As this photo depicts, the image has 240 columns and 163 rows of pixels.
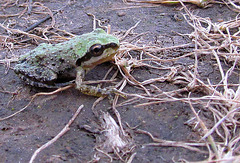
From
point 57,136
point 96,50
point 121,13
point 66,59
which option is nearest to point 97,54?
point 96,50

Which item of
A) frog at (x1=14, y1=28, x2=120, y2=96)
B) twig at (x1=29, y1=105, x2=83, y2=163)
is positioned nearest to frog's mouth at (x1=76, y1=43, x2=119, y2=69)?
frog at (x1=14, y1=28, x2=120, y2=96)

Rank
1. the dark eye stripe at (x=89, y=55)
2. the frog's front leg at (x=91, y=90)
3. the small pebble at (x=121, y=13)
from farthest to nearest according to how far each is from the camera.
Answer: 1. the small pebble at (x=121, y=13)
2. the dark eye stripe at (x=89, y=55)
3. the frog's front leg at (x=91, y=90)

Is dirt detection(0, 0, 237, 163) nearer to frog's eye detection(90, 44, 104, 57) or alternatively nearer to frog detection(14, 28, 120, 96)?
frog detection(14, 28, 120, 96)

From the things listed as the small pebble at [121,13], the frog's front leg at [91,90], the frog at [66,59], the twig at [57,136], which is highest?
the small pebble at [121,13]

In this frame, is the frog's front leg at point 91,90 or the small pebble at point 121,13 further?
the small pebble at point 121,13

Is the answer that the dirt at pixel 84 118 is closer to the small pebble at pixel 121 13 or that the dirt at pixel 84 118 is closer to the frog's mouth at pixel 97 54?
the frog's mouth at pixel 97 54

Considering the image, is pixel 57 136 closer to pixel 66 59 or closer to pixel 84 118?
pixel 84 118

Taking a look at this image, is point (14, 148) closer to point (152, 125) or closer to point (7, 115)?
point (7, 115)

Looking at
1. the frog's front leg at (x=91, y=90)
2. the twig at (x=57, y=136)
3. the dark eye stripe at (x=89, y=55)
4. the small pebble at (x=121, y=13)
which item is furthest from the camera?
the small pebble at (x=121, y=13)

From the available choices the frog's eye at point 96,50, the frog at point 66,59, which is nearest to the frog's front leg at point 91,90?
the frog at point 66,59
